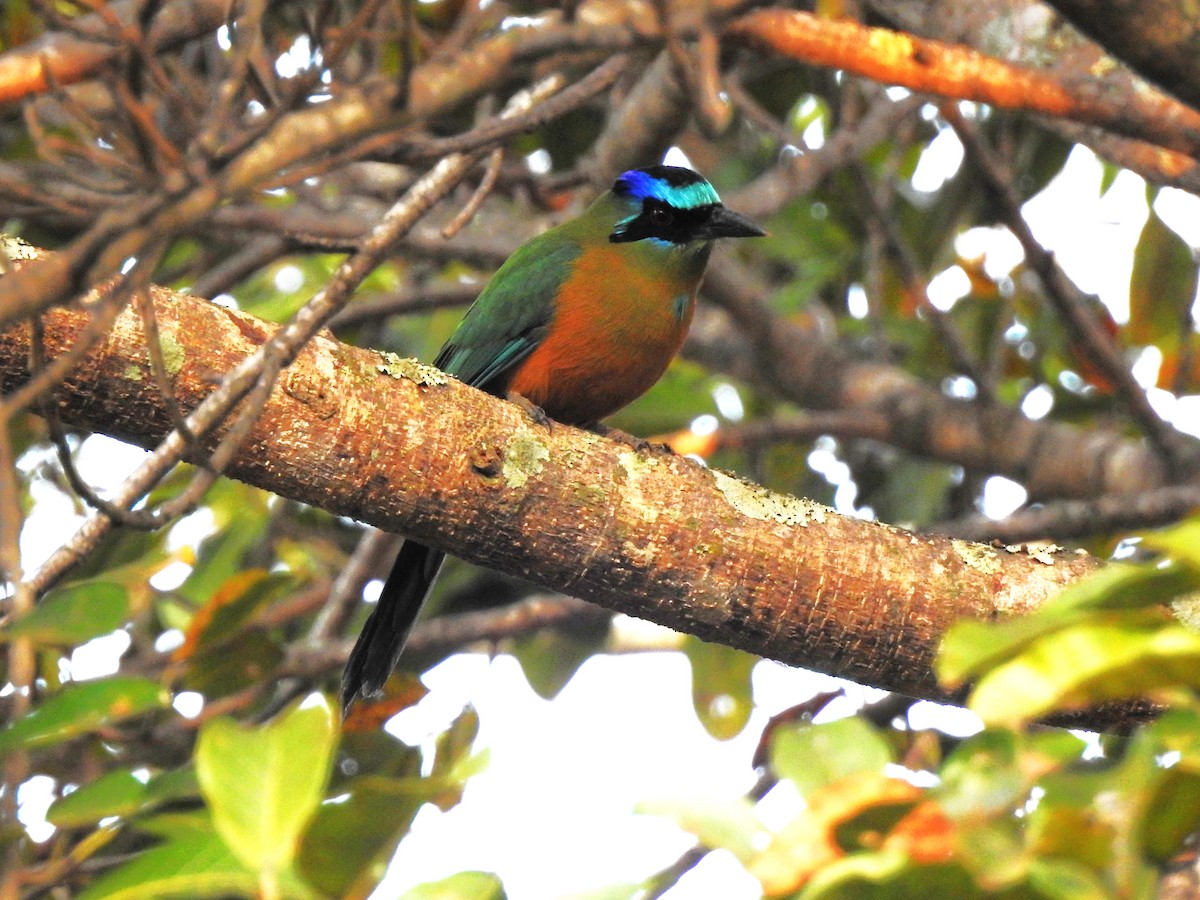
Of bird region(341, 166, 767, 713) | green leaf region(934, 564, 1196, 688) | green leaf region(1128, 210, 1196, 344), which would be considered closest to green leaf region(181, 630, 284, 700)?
bird region(341, 166, 767, 713)

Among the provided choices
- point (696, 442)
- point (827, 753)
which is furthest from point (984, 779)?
point (696, 442)

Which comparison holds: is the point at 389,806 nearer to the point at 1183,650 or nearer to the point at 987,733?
the point at 987,733

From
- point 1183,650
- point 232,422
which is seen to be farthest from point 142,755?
point 1183,650

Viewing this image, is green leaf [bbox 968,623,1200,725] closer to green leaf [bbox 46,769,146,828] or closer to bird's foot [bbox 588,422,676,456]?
green leaf [bbox 46,769,146,828]

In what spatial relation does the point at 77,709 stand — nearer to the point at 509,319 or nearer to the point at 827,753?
the point at 827,753

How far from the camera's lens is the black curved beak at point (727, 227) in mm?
4734

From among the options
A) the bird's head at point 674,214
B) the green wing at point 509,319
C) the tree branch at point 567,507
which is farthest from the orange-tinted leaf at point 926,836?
the bird's head at point 674,214

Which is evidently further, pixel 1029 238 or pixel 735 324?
pixel 735 324

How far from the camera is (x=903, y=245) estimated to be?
534cm

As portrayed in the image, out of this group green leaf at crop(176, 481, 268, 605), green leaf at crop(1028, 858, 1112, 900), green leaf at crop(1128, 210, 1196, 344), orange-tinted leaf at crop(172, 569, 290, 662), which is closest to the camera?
green leaf at crop(1028, 858, 1112, 900)

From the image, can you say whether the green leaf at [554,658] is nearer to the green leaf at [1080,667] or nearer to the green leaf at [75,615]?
the green leaf at [75,615]

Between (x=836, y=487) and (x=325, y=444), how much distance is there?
3443 mm

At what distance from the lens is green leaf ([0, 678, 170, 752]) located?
1.69 m

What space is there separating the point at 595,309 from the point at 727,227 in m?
0.61
